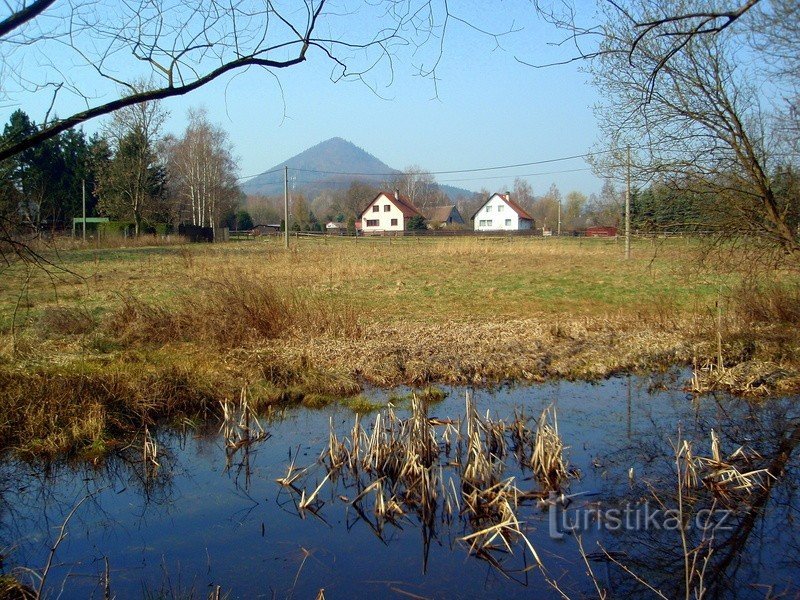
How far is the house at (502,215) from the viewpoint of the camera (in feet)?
286

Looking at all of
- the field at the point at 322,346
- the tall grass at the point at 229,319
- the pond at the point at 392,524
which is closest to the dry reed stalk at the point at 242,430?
the pond at the point at 392,524

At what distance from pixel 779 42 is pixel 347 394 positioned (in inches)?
312

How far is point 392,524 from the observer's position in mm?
6348

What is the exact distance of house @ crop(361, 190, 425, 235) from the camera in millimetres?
85562

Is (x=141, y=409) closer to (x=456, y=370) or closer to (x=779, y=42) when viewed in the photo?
(x=456, y=370)

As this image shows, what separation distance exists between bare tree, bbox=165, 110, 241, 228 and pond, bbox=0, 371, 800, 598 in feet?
177

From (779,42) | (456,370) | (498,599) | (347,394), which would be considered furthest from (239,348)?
(779,42)

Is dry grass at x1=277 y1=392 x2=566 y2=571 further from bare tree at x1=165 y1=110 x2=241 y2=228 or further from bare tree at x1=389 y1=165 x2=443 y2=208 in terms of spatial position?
bare tree at x1=389 y1=165 x2=443 y2=208

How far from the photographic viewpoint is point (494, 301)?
714 inches

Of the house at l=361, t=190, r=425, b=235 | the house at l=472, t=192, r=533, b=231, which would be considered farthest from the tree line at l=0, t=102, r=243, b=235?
the house at l=472, t=192, r=533, b=231

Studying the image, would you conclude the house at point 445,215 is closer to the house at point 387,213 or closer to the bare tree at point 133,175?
the house at point 387,213

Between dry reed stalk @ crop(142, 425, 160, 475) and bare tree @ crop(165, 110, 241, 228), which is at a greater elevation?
bare tree @ crop(165, 110, 241, 228)

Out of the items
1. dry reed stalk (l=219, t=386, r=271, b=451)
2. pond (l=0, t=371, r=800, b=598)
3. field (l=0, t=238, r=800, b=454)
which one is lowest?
pond (l=0, t=371, r=800, b=598)

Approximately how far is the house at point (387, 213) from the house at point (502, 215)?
8.87 m
